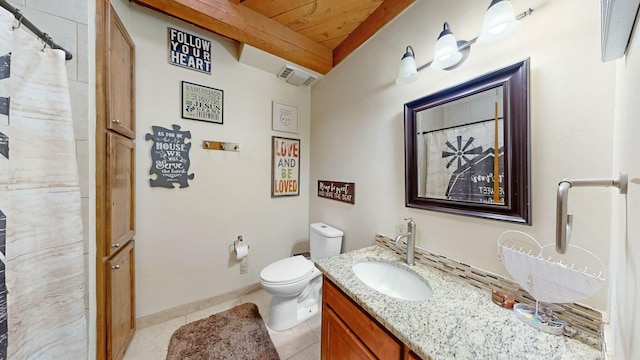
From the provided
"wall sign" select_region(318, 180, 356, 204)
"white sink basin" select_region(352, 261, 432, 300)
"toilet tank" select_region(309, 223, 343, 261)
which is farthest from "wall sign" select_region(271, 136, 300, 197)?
"white sink basin" select_region(352, 261, 432, 300)

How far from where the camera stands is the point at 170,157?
1.66 metres

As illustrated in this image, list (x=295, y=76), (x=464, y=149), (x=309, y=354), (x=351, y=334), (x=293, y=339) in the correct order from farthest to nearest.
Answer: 1. (x=295, y=76)
2. (x=293, y=339)
3. (x=309, y=354)
4. (x=464, y=149)
5. (x=351, y=334)

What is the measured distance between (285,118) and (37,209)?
1.78 metres

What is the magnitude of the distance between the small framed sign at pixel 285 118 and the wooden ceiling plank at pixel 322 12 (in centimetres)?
71

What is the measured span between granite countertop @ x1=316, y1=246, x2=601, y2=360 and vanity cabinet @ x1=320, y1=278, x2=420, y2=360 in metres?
0.06

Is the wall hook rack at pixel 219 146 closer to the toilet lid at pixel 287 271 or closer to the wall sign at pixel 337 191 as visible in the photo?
the wall sign at pixel 337 191

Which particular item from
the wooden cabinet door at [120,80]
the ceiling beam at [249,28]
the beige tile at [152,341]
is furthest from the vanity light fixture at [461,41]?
the beige tile at [152,341]

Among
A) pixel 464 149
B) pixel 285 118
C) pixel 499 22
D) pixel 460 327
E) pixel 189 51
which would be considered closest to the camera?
pixel 460 327

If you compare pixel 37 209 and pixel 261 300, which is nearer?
pixel 37 209

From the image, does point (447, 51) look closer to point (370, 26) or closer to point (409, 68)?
point (409, 68)

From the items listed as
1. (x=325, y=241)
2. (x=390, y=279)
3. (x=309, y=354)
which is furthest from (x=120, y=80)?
(x=309, y=354)

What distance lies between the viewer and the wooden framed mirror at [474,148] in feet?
2.73

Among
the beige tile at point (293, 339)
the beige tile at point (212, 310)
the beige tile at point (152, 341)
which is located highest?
the beige tile at point (212, 310)

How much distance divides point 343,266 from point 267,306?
3.89 ft
